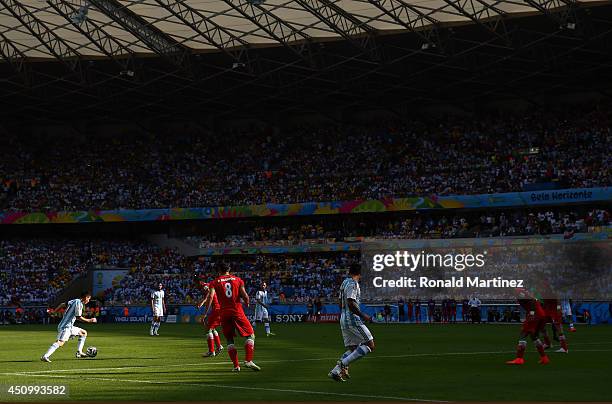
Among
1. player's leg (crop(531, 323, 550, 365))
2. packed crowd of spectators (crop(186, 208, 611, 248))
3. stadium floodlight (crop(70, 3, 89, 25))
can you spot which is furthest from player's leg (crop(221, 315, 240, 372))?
packed crowd of spectators (crop(186, 208, 611, 248))

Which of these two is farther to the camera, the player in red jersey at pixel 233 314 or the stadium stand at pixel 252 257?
the stadium stand at pixel 252 257

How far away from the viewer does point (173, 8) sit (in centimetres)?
5800

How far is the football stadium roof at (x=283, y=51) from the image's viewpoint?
5741 centimetres

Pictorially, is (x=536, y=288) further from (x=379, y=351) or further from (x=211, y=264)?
(x=211, y=264)

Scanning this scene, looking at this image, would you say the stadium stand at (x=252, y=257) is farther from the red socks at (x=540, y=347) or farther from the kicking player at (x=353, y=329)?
the kicking player at (x=353, y=329)

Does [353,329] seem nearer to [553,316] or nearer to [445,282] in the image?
[553,316]

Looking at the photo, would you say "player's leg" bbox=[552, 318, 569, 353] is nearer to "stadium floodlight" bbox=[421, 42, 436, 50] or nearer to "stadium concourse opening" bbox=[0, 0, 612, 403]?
"stadium concourse opening" bbox=[0, 0, 612, 403]

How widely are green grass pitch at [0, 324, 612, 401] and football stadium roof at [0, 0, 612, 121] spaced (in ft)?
89.0

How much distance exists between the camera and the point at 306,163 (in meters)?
79.2

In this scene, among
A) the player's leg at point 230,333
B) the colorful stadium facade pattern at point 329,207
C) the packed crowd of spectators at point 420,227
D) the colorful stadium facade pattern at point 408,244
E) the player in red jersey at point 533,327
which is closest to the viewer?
the player's leg at point 230,333

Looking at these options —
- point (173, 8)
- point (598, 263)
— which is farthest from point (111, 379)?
point (598, 263)

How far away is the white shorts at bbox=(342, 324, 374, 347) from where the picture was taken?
19.2 m

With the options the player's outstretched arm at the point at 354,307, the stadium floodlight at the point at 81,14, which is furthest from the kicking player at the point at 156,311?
the player's outstretched arm at the point at 354,307

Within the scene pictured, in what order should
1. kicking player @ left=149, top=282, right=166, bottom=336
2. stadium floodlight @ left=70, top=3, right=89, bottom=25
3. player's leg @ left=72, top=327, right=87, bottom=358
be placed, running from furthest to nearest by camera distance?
stadium floodlight @ left=70, top=3, right=89, bottom=25
kicking player @ left=149, top=282, right=166, bottom=336
player's leg @ left=72, top=327, right=87, bottom=358
